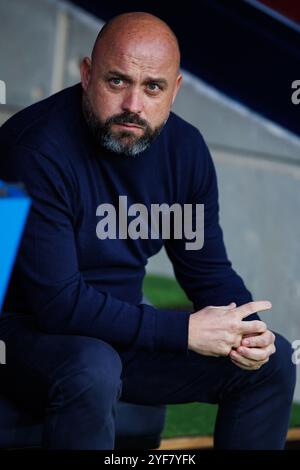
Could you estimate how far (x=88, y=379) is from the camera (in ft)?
5.73

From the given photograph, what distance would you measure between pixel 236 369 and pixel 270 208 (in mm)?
2346

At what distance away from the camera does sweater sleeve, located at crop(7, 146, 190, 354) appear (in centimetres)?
188

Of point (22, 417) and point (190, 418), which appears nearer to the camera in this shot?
point (22, 417)

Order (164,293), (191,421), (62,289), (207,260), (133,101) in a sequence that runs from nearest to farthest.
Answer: (62,289)
(133,101)
(207,260)
(191,421)
(164,293)

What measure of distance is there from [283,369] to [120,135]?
676mm

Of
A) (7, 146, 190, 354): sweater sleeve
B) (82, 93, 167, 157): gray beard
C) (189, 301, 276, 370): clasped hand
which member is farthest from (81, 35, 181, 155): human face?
(189, 301, 276, 370): clasped hand

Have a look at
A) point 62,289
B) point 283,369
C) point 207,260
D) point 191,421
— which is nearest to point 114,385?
point 62,289

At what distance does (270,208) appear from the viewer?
4336mm

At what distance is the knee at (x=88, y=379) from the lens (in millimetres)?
1740

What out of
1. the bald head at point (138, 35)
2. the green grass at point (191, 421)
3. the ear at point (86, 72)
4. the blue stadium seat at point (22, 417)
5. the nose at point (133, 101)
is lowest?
the green grass at point (191, 421)

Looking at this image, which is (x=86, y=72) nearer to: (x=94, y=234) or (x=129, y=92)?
(x=129, y=92)

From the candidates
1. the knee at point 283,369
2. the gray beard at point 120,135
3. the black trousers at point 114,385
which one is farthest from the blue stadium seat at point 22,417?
the gray beard at point 120,135

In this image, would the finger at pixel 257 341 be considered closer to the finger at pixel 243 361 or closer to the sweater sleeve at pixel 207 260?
the finger at pixel 243 361
